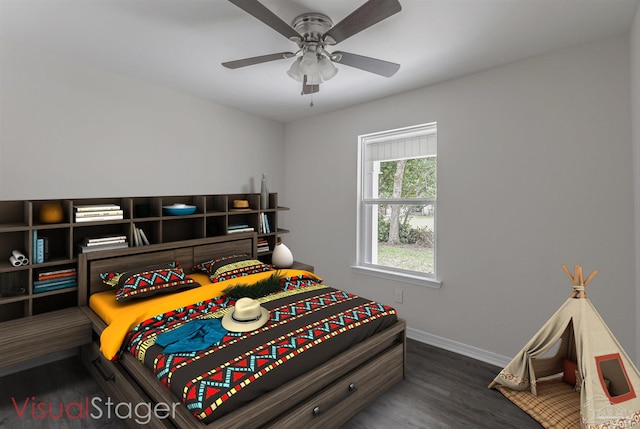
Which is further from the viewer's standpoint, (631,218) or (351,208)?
(351,208)

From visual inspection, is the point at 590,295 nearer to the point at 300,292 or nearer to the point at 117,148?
the point at 300,292

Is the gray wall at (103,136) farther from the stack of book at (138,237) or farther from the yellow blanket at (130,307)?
the yellow blanket at (130,307)

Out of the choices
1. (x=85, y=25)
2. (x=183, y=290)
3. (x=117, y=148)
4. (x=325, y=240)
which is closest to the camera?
(x=85, y=25)

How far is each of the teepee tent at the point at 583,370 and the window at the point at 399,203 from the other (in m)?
1.22

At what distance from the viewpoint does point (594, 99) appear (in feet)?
7.73

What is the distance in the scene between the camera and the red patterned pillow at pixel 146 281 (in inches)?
97.7

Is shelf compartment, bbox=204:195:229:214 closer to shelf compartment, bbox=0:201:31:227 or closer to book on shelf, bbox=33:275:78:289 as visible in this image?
book on shelf, bbox=33:275:78:289

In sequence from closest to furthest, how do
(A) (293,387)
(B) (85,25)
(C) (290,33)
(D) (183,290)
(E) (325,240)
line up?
1. (A) (293,387)
2. (C) (290,33)
3. (B) (85,25)
4. (D) (183,290)
5. (E) (325,240)

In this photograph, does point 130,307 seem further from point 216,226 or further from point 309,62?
point 309,62

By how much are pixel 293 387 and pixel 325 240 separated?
257 centimetres

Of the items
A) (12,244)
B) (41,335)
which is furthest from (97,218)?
(41,335)

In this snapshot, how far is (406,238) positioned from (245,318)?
6.91 feet

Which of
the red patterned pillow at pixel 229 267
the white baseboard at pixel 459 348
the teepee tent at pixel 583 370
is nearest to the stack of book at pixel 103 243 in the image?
the red patterned pillow at pixel 229 267

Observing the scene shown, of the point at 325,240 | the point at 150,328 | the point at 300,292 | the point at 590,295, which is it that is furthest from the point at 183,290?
the point at 590,295
